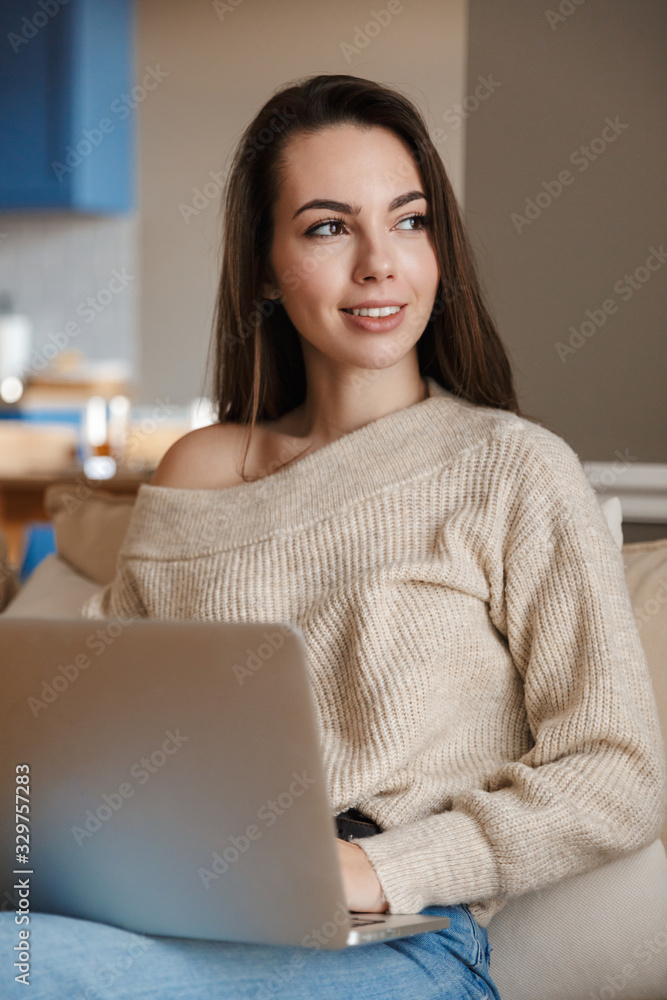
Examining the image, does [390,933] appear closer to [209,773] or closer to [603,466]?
[209,773]

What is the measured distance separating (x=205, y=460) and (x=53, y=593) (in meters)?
0.38

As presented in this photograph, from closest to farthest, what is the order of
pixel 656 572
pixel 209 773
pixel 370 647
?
1. pixel 209 773
2. pixel 370 647
3. pixel 656 572

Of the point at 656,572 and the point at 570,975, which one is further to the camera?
the point at 656,572

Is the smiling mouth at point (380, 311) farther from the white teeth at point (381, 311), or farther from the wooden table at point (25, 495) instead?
the wooden table at point (25, 495)

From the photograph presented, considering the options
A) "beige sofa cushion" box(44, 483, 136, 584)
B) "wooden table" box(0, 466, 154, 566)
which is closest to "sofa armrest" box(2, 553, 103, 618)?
"beige sofa cushion" box(44, 483, 136, 584)

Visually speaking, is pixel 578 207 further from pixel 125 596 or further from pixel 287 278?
pixel 125 596

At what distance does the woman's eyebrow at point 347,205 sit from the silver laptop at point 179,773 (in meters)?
0.69

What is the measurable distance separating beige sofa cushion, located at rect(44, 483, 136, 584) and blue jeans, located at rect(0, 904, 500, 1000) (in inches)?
34.5

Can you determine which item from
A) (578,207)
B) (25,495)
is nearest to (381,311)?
(578,207)

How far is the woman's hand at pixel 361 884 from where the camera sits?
3.08ft

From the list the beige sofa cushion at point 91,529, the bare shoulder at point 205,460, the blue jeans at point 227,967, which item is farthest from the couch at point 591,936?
the beige sofa cushion at point 91,529

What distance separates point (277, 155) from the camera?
1.33 metres

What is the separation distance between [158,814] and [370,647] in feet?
1.37

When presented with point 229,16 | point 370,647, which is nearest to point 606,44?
point 370,647
